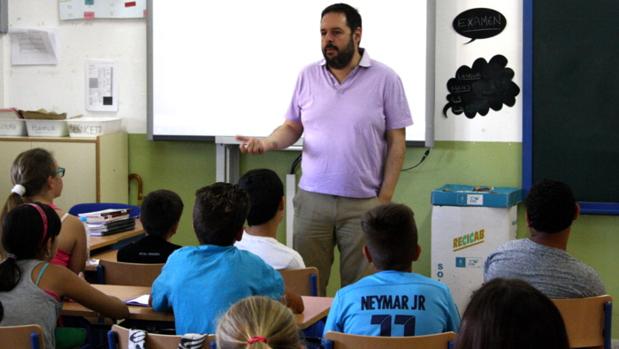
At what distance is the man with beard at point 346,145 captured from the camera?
4.04 metres

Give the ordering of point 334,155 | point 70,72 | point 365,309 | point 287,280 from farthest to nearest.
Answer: point 70,72
point 334,155
point 287,280
point 365,309

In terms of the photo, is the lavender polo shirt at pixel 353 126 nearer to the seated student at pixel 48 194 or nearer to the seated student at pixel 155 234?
the seated student at pixel 155 234

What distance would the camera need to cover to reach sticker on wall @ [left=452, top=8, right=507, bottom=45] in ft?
16.5

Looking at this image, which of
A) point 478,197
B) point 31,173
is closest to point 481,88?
point 478,197

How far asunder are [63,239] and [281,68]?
2157 mm

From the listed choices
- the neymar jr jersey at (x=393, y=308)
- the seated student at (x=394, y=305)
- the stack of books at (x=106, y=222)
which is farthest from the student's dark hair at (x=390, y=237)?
the stack of books at (x=106, y=222)

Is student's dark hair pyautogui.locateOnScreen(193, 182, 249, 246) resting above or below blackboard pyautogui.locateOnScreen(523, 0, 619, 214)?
below

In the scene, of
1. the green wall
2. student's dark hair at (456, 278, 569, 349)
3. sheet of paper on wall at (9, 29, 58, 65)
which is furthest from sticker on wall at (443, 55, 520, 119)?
student's dark hair at (456, 278, 569, 349)

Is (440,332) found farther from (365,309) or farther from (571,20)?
(571,20)

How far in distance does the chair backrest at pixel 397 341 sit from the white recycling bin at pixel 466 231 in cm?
244

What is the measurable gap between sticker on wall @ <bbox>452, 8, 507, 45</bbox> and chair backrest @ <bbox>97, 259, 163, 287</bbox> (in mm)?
2611

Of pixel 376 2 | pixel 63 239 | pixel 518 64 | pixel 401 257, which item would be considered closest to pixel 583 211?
pixel 518 64

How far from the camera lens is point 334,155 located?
13.3 ft

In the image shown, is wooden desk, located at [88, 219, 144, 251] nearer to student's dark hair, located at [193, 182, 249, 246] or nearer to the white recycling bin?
student's dark hair, located at [193, 182, 249, 246]
